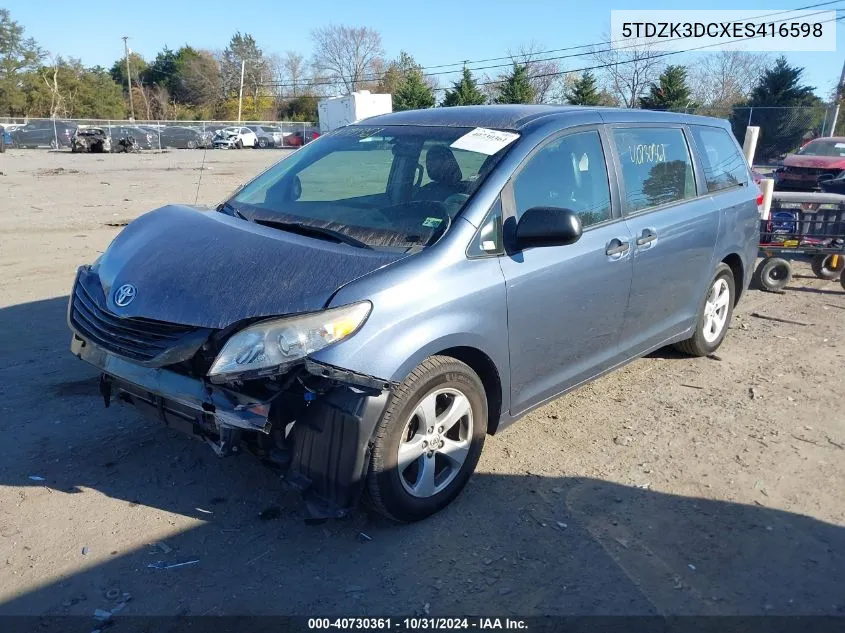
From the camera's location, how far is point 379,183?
4.12m

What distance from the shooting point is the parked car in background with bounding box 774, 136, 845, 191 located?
17516 mm

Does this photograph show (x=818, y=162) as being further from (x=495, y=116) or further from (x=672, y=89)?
(x=672, y=89)

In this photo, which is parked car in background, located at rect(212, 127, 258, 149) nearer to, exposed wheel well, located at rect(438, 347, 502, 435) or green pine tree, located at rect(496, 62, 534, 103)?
green pine tree, located at rect(496, 62, 534, 103)

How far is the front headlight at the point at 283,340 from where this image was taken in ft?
9.23

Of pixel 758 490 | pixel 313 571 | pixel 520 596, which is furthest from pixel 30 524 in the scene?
pixel 758 490

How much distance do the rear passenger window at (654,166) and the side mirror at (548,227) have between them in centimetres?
107

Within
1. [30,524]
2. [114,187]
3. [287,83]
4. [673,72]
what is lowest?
[30,524]

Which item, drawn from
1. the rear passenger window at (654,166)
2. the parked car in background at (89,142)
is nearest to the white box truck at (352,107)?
the parked car in background at (89,142)

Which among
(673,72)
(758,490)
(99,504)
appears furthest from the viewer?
(673,72)

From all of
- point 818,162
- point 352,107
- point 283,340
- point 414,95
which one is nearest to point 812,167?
point 818,162

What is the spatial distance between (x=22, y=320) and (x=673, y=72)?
3791 centimetres

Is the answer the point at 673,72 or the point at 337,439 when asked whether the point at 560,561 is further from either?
the point at 673,72

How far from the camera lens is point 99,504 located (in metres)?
3.43

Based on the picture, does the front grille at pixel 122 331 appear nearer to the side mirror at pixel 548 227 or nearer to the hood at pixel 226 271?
the hood at pixel 226 271
